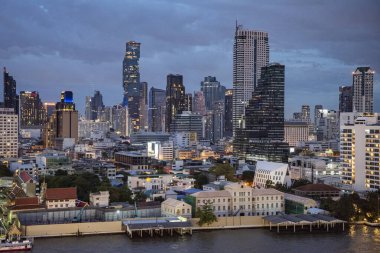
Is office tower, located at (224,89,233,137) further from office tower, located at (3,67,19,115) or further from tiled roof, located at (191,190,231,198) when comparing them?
tiled roof, located at (191,190,231,198)

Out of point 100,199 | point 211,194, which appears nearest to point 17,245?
point 100,199

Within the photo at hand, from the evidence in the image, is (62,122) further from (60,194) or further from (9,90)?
(60,194)

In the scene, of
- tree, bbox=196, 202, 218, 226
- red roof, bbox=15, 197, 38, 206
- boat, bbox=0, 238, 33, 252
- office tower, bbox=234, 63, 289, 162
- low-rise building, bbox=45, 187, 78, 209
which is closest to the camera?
boat, bbox=0, 238, 33, 252

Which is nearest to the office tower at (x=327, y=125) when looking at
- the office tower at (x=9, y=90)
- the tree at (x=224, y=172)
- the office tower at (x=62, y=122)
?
the office tower at (x=62, y=122)

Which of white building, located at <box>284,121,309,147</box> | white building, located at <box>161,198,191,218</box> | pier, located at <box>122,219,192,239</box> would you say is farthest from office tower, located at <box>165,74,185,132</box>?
pier, located at <box>122,219,192,239</box>

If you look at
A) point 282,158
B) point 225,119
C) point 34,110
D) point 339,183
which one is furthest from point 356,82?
point 34,110
